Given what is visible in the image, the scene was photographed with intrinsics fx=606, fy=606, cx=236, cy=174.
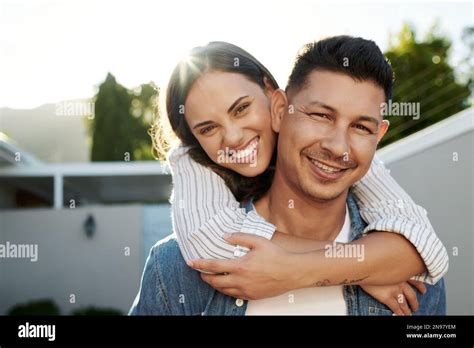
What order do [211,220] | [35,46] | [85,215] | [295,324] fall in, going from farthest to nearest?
[85,215], [35,46], [295,324], [211,220]

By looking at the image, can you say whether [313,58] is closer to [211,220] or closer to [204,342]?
[211,220]

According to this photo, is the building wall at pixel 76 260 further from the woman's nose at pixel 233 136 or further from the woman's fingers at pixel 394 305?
the woman's fingers at pixel 394 305

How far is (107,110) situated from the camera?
1073 cm

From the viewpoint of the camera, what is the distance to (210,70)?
2.02 metres

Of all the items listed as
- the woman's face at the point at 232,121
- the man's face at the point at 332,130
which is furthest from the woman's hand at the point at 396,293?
the woman's face at the point at 232,121

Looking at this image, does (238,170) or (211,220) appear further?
(238,170)

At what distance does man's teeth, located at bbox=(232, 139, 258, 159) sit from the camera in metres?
2.00

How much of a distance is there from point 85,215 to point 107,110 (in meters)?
4.17

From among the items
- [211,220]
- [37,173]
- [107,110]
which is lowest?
[211,220]

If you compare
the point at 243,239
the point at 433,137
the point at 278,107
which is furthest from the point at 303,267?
the point at 433,137

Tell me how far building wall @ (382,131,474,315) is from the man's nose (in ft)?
4.51

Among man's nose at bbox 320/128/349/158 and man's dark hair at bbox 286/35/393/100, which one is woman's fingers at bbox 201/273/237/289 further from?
man's dark hair at bbox 286/35/393/100

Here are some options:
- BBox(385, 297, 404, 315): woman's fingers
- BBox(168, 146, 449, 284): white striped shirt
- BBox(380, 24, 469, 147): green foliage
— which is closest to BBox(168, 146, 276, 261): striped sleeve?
BBox(168, 146, 449, 284): white striped shirt

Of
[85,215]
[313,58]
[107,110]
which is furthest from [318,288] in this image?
[107,110]
